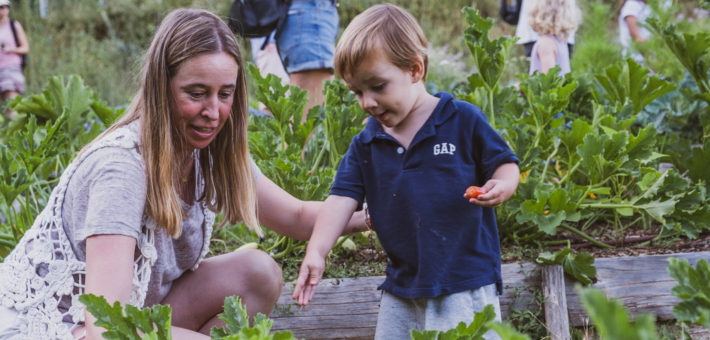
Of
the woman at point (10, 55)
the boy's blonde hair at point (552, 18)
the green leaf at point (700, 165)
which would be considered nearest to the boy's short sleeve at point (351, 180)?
the green leaf at point (700, 165)

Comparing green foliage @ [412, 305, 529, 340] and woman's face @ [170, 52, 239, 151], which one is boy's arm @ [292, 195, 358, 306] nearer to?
woman's face @ [170, 52, 239, 151]

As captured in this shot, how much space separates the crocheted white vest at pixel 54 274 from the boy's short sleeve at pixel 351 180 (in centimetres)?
60

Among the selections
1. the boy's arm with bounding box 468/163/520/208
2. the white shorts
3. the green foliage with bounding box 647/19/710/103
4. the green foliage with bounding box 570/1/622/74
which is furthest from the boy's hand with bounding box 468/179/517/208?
the green foliage with bounding box 570/1/622/74

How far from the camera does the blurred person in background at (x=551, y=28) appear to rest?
17.3ft

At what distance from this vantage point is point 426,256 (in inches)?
84.8

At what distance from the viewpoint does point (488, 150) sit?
215 cm

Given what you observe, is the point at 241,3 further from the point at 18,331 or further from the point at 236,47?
the point at 18,331

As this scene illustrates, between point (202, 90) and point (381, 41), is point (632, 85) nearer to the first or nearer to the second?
point (381, 41)

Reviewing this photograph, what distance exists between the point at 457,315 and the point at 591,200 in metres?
1.55

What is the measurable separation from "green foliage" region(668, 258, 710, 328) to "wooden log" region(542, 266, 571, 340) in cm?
169

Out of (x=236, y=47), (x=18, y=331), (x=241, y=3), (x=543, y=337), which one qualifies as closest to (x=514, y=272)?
(x=543, y=337)

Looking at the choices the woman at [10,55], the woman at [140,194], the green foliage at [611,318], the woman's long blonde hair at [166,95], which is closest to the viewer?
the green foliage at [611,318]

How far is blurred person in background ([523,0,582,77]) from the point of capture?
5.27 m

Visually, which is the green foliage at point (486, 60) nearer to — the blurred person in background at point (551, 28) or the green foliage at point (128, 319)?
the green foliage at point (128, 319)
